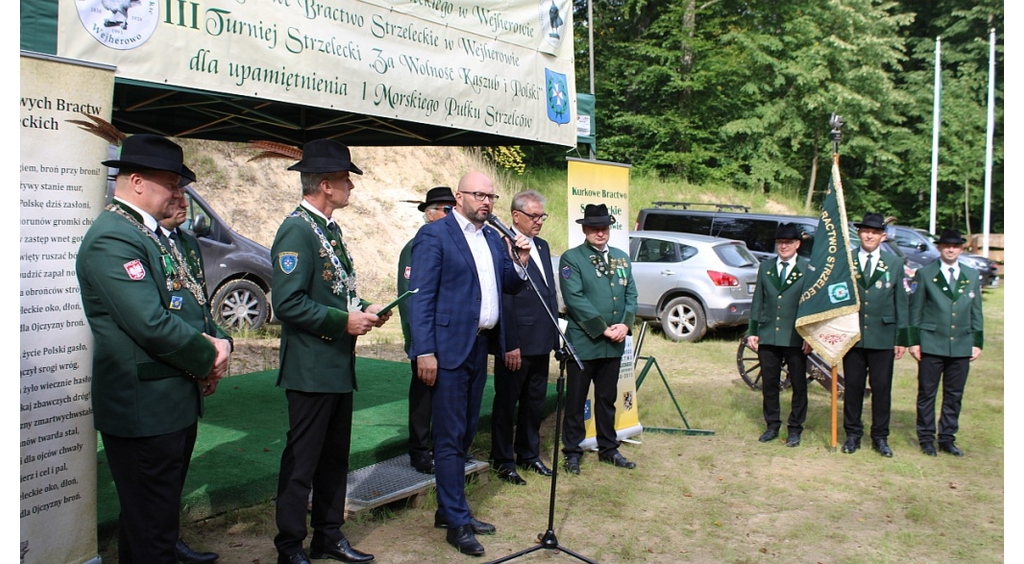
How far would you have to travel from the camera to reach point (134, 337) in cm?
311

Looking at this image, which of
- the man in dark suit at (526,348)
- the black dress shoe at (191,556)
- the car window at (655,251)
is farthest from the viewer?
the car window at (655,251)

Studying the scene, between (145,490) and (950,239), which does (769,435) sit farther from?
(145,490)

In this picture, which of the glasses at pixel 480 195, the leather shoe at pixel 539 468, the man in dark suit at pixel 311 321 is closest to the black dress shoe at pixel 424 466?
the leather shoe at pixel 539 468

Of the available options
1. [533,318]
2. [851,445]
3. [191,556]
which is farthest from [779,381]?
A: [191,556]

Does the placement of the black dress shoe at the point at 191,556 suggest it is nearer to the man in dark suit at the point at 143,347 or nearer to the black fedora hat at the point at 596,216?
the man in dark suit at the point at 143,347

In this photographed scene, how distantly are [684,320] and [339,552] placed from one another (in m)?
9.42

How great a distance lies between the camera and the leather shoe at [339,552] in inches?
166

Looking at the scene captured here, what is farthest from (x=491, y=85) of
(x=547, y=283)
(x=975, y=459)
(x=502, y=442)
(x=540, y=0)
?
(x=975, y=459)

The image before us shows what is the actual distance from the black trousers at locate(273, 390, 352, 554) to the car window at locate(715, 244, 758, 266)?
9533 millimetres

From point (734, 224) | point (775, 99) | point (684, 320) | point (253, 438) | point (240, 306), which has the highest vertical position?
point (775, 99)

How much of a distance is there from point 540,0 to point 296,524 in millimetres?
4273

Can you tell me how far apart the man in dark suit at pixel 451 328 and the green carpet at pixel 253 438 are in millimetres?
1160

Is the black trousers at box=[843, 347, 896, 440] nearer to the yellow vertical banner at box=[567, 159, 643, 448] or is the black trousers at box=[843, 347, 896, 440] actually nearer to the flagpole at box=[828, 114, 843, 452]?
the flagpole at box=[828, 114, 843, 452]

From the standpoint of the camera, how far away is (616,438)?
656 centimetres
